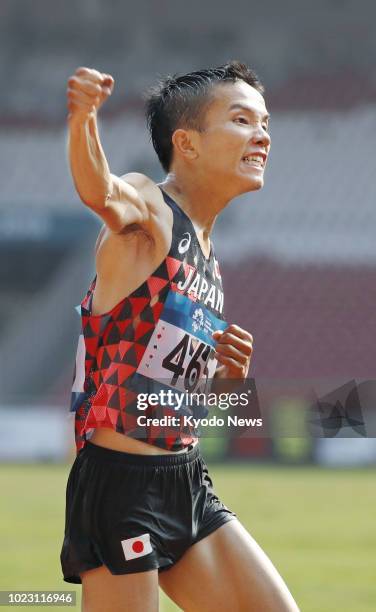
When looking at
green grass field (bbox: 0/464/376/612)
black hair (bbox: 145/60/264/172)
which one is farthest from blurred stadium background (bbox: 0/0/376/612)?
black hair (bbox: 145/60/264/172)

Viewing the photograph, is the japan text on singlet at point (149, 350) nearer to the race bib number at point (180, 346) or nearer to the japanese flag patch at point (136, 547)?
the race bib number at point (180, 346)

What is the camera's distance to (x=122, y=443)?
2711mm

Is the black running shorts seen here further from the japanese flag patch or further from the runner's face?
the runner's face

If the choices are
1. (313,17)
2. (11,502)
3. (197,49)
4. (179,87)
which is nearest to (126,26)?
(197,49)

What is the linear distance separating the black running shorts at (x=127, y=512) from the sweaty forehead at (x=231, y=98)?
0.94m

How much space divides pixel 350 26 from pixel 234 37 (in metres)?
2.12

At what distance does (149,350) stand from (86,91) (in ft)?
2.45

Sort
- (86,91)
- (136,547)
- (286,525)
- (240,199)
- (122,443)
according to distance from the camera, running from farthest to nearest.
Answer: (240,199), (286,525), (122,443), (136,547), (86,91)

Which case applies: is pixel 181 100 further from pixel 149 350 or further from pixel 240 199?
pixel 240 199

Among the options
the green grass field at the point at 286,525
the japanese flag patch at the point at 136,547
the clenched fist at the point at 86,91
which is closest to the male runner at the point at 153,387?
the japanese flag patch at the point at 136,547

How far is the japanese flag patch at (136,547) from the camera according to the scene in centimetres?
260

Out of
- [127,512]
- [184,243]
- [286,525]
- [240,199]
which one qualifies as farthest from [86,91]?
[240,199]

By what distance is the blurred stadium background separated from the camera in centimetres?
1761

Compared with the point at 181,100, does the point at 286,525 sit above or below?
below
